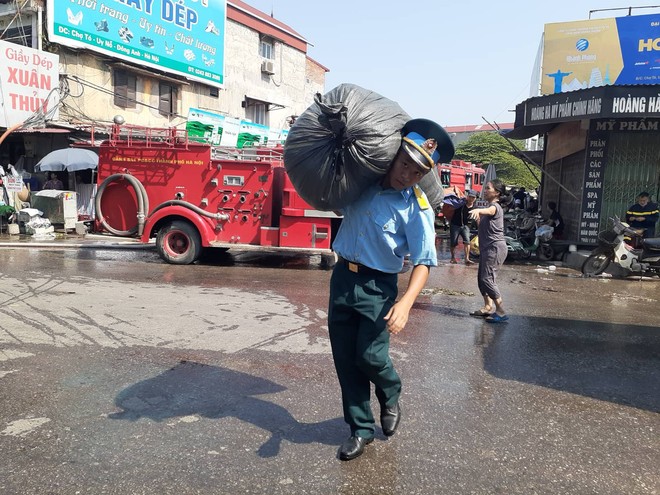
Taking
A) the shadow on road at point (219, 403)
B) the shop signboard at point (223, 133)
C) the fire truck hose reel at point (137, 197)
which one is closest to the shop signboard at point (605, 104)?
the shop signboard at point (223, 133)

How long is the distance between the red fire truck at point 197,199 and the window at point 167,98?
1119 centimetres

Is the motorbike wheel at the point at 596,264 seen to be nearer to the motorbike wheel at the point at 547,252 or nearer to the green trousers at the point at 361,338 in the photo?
the motorbike wheel at the point at 547,252

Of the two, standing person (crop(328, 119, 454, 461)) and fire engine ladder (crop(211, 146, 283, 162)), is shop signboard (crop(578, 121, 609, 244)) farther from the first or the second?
standing person (crop(328, 119, 454, 461))

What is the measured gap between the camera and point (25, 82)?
15469mm

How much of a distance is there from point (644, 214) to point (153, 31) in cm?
1748

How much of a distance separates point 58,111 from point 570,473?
1774 cm

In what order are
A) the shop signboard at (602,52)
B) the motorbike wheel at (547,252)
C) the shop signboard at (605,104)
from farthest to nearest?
the shop signboard at (602,52), the motorbike wheel at (547,252), the shop signboard at (605,104)

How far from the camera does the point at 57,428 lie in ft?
11.4

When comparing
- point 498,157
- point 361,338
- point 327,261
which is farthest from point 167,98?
point 498,157

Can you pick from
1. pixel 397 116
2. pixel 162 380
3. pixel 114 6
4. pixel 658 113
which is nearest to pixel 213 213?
pixel 162 380

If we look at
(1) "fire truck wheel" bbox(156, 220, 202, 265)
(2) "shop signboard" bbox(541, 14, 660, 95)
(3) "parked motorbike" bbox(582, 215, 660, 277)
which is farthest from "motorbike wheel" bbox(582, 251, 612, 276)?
(2) "shop signboard" bbox(541, 14, 660, 95)

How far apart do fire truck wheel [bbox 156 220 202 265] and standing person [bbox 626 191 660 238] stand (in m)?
8.75

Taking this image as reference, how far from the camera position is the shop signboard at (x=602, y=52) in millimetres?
19453

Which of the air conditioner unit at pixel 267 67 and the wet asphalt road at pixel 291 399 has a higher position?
the air conditioner unit at pixel 267 67
